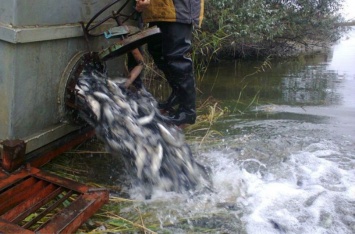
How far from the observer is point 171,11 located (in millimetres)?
3580

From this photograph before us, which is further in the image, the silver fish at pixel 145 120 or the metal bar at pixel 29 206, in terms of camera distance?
the silver fish at pixel 145 120

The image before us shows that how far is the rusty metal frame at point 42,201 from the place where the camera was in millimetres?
2258

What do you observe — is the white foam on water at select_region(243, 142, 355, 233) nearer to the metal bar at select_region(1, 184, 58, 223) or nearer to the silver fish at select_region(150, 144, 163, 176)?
the silver fish at select_region(150, 144, 163, 176)

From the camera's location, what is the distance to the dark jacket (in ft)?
11.7

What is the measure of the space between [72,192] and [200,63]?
4.60 m

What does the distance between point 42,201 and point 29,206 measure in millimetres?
81

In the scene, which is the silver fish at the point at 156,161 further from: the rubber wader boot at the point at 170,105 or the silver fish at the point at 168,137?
the rubber wader boot at the point at 170,105

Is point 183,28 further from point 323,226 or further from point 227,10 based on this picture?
point 227,10

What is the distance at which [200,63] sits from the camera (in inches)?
272

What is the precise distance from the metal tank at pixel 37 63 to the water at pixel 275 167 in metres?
0.86

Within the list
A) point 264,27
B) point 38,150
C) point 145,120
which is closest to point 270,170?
point 145,120

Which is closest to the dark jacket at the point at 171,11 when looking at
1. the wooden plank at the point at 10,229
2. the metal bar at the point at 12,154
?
the metal bar at the point at 12,154

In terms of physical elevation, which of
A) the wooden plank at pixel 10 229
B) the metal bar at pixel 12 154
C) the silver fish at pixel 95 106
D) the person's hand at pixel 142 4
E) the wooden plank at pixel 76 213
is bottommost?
the wooden plank at pixel 76 213

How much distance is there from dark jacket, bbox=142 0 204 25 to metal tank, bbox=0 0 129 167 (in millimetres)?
488
